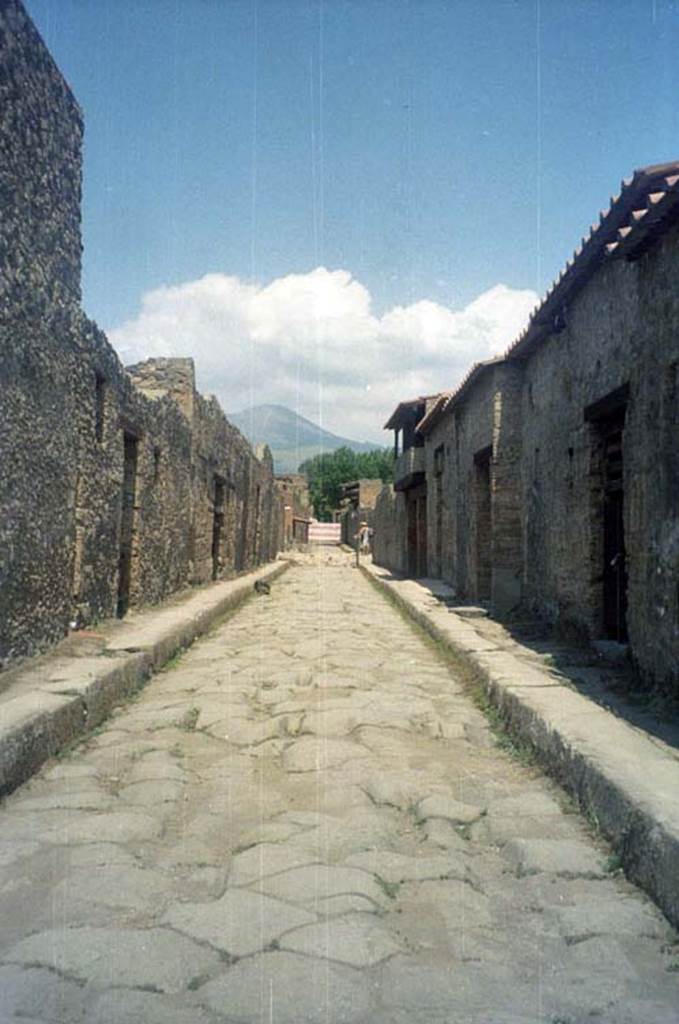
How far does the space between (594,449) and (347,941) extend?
216 inches

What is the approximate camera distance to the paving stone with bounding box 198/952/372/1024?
175 cm

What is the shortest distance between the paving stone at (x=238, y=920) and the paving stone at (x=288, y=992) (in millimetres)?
99

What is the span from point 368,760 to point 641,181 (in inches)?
155

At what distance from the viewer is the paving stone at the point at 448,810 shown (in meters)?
3.08

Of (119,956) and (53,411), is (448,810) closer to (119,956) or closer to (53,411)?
(119,956)

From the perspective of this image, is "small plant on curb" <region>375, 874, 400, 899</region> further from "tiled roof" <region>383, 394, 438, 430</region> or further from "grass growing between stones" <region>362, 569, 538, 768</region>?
"tiled roof" <region>383, 394, 438, 430</region>

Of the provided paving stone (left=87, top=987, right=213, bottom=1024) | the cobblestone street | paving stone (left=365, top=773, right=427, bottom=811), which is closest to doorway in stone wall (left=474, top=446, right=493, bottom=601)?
the cobblestone street

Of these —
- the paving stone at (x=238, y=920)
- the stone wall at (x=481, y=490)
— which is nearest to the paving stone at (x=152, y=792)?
the paving stone at (x=238, y=920)

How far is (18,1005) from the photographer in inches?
70.0

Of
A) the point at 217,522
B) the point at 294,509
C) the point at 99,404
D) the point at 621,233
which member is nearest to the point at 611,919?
the point at 621,233

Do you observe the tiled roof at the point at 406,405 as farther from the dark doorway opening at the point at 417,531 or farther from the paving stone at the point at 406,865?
the paving stone at the point at 406,865

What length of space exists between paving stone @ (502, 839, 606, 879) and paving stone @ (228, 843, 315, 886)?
29.1 inches

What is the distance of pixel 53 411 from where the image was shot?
5.52 m

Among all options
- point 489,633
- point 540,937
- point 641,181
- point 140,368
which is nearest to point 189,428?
point 140,368
